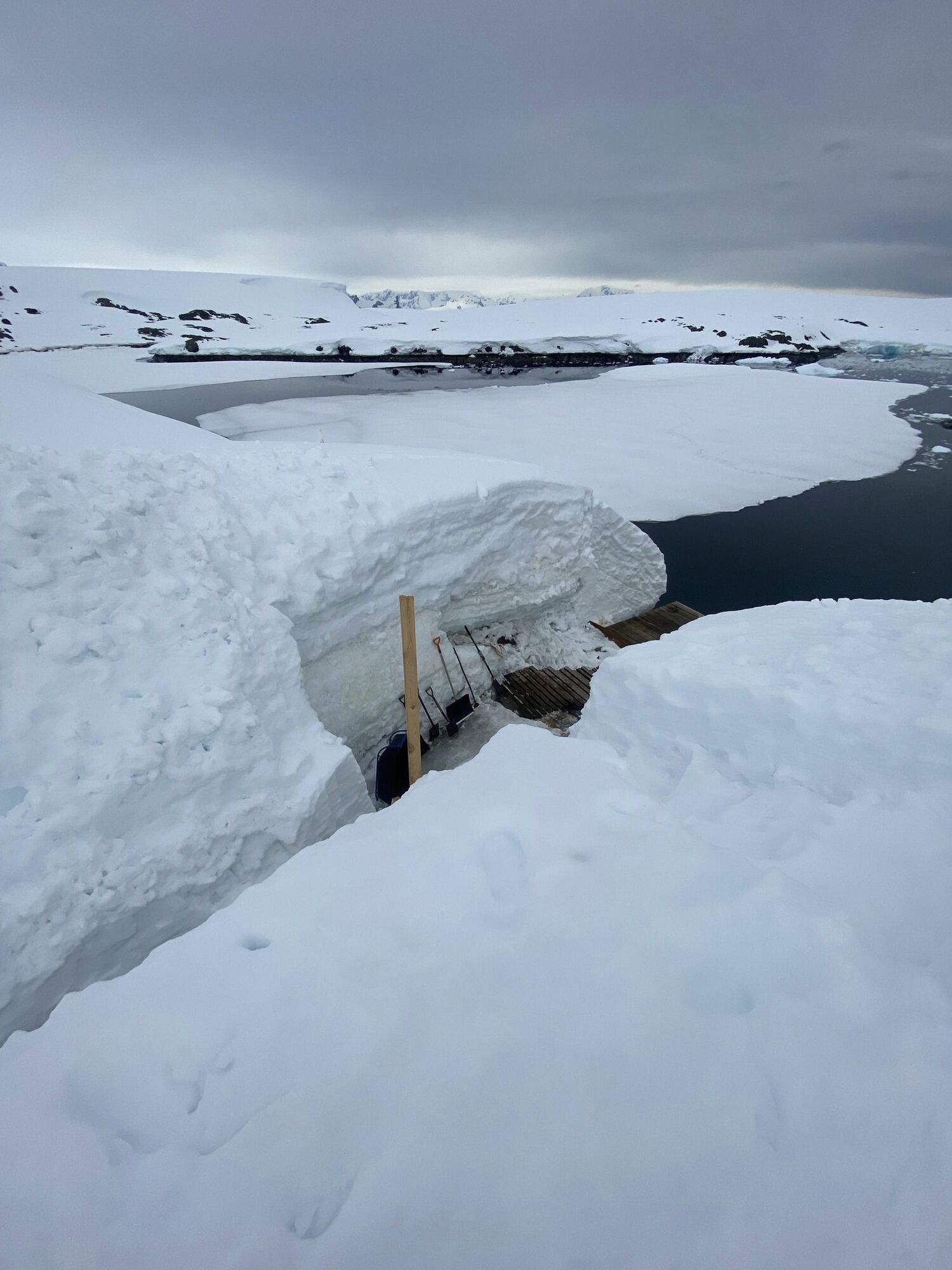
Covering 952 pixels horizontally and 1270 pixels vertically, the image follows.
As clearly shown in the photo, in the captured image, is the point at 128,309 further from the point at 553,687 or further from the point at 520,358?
the point at 553,687

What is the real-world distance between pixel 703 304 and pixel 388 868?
86.3 m

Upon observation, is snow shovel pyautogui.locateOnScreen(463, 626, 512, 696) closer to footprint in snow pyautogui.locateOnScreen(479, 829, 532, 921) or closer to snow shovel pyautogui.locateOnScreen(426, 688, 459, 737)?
snow shovel pyautogui.locateOnScreen(426, 688, 459, 737)

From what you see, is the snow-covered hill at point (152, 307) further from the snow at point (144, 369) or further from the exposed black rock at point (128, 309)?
the snow at point (144, 369)

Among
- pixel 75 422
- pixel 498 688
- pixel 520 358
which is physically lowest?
pixel 498 688

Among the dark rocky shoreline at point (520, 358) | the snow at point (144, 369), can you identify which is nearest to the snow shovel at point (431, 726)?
the snow at point (144, 369)

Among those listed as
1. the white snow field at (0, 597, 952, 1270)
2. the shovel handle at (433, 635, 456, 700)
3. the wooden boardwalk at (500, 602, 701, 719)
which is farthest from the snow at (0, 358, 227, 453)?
the white snow field at (0, 597, 952, 1270)

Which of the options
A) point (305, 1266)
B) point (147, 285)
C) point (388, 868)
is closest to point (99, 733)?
point (388, 868)

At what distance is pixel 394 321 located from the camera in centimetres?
7425

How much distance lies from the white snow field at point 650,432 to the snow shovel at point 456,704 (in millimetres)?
3453

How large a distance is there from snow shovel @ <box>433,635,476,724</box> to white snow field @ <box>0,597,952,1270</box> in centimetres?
433

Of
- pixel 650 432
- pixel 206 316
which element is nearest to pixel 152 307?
pixel 206 316

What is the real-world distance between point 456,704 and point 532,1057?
5.76m

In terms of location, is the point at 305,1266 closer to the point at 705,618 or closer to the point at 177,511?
the point at 177,511

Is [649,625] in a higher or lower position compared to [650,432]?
lower
